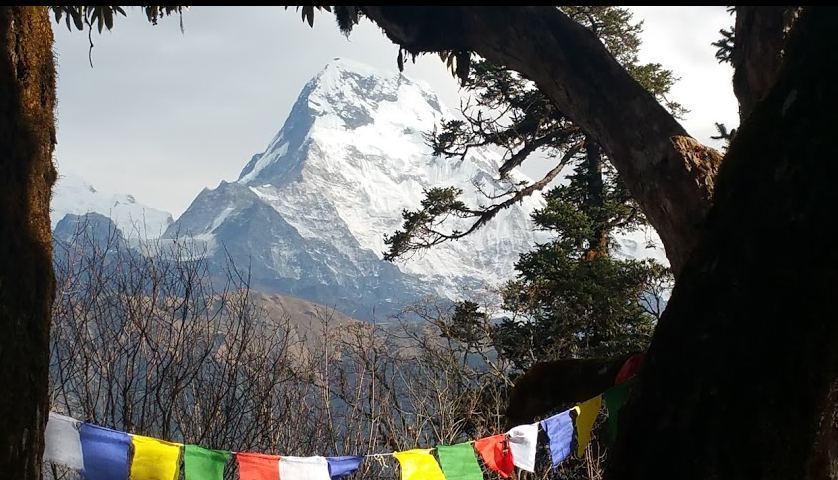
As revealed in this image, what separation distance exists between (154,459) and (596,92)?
3.72m

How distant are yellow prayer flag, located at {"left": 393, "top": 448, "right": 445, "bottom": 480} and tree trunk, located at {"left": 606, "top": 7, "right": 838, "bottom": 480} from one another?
2.83m

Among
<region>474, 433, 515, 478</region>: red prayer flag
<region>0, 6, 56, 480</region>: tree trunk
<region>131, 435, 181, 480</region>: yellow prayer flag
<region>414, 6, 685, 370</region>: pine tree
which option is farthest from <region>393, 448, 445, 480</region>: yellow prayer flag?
<region>414, 6, 685, 370</region>: pine tree

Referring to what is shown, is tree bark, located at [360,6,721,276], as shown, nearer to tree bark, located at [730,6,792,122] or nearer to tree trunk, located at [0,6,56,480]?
tree bark, located at [730,6,792,122]

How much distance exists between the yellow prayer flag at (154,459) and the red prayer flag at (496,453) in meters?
2.09

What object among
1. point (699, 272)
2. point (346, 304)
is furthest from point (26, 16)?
point (346, 304)

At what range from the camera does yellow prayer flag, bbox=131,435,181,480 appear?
4.32m

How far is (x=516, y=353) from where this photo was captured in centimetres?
1307

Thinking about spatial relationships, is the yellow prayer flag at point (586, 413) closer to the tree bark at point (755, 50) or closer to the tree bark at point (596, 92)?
the tree bark at point (596, 92)

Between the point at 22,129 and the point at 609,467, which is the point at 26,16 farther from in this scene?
the point at 609,467

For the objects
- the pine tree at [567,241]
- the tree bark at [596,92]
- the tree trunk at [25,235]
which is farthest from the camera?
the pine tree at [567,241]

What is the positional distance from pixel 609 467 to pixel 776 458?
50 centimetres

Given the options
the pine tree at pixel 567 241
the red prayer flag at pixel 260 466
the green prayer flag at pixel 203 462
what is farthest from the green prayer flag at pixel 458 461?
the pine tree at pixel 567 241

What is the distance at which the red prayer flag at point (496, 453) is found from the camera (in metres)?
5.48

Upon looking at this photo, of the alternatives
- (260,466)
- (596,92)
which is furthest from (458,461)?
(596,92)
